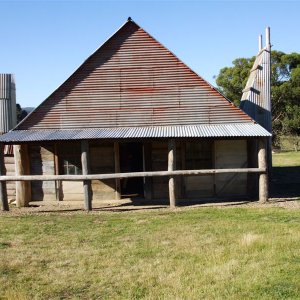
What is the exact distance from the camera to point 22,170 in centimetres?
1612

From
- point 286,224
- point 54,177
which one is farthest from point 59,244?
point 286,224

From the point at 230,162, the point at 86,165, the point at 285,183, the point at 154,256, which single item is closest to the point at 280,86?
the point at 285,183

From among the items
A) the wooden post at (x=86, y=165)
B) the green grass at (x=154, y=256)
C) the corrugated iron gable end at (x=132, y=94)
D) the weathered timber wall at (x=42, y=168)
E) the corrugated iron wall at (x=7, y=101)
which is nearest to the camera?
the green grass at (x=154, y=256)

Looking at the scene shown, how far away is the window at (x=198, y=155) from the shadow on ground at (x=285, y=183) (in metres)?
3.01

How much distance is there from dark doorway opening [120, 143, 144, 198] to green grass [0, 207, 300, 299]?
5.35 meters

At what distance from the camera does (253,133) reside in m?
14.7

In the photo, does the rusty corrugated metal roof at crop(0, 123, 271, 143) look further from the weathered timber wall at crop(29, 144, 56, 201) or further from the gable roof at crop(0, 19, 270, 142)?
the weathered timber wall at crop(29, 144, 56, 201)

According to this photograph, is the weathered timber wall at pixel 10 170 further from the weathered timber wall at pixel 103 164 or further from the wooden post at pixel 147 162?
the wooden post at pixel 147 162

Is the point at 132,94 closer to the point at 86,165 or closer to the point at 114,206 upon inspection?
the point at 86,165

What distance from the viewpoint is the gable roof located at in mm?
16141

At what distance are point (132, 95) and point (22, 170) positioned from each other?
517 centimetres

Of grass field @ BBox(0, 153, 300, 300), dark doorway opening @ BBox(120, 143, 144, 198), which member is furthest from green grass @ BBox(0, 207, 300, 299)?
dark doorway opening @ BBox(120, 143, 144, 198)

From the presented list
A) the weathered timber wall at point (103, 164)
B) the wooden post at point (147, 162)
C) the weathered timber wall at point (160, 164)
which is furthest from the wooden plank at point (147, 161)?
the weathered timber wall at point (103, 164)

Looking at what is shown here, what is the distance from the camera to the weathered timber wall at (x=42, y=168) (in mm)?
17109
